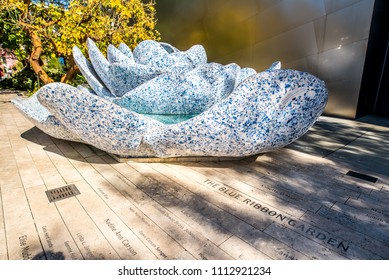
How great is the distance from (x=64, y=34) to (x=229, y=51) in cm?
773

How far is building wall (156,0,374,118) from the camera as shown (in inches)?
313

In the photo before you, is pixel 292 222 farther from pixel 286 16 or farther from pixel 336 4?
pixel 286 16

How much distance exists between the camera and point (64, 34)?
7477 mm

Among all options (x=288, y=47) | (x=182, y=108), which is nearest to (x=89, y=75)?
(x=182, y=108)

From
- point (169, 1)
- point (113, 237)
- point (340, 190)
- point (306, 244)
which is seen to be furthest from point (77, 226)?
point (169, 1)

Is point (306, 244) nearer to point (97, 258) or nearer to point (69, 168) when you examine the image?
point (97, 258)

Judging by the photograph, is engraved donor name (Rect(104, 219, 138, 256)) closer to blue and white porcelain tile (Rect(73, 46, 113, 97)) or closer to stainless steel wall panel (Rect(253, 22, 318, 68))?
blue and white porcelain tile (Rect(73, 46, 113, 97))

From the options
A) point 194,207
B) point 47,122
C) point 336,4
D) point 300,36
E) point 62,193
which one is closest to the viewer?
point 194,207

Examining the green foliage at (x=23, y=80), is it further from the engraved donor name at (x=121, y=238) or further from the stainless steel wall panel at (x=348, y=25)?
the stainless steel wall panel at (x=348, y=25)

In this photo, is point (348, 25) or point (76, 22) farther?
point (348, 25)

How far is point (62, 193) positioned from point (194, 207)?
5.80ft

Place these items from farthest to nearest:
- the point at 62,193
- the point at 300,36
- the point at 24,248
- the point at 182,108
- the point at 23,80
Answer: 1. the point at 23,80
2. the point at 300,36
3. the point at 182,108
4. the point at 62,193
5. the point at 24,248

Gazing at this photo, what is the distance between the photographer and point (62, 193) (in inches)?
121

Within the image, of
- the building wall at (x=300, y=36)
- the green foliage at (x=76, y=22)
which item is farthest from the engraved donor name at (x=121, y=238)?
the building wall at (x=300, y=36)
